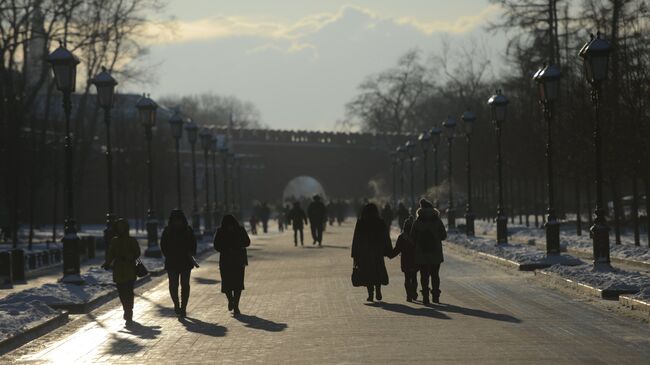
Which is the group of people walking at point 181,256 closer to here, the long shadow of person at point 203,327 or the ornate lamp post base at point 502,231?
the long shadow of person at point 203,327

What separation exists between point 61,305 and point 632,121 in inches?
674

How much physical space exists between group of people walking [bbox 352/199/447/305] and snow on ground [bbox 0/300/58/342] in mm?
4232

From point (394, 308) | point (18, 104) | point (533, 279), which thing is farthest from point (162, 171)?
point (394, 308)

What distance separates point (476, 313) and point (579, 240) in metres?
19.5

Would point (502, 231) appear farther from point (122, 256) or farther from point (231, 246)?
point (122, 256)

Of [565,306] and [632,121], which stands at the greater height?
[632,121]

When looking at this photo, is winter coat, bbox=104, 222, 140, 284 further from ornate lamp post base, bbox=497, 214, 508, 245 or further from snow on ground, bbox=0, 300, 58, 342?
ornate lamp post base, bbox=497, 214, 508, 245

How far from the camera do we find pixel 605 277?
65.1ft

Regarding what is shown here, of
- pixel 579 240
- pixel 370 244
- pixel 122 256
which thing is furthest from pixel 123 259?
pixel 579 240

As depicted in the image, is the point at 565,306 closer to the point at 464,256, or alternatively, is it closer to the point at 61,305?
the point at 61,305

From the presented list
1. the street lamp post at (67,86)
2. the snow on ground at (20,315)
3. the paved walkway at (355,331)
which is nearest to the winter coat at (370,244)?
the paved walkway at (355,331)

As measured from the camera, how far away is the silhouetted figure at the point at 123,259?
16.8 m

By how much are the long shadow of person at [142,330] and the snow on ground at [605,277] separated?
6002 mm

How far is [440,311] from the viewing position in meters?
16.7
